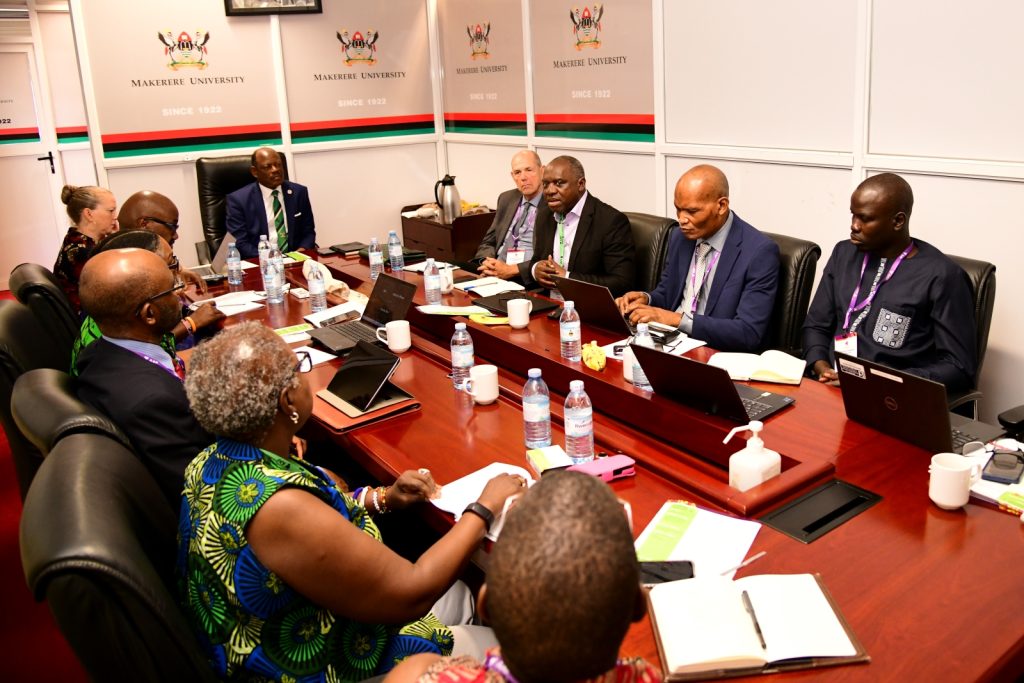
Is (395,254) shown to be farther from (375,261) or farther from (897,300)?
(897,300)

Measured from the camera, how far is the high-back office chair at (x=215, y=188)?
5305 mm

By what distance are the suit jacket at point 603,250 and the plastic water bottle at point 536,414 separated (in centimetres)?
167

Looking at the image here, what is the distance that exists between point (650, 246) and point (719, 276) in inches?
25.8

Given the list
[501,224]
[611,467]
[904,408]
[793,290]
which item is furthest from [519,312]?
[501,224]

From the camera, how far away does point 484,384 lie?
7.70ft

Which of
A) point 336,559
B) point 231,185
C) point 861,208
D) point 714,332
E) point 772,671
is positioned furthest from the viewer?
point 231,185

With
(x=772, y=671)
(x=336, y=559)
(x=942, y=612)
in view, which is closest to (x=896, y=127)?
(x=942, y=612)

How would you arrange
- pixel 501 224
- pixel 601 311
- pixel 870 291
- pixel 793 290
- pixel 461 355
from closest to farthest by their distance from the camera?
1. pixel 461 355
2. pixel 870 291
3. pixel 601 311
4. pixel 793 290
5. pixel 501 224

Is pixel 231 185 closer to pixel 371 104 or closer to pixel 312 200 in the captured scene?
pixel 312 200

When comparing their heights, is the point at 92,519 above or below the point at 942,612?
above

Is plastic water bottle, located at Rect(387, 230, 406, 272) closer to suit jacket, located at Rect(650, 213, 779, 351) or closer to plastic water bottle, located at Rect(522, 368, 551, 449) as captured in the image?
suit jacket, located at Rect(650, 213, 779, 351)

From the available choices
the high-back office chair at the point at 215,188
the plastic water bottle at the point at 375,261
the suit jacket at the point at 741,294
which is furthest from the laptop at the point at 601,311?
the high-back office chair at the point at 215,188

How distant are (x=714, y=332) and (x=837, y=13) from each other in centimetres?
174

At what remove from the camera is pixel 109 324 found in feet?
6.91
